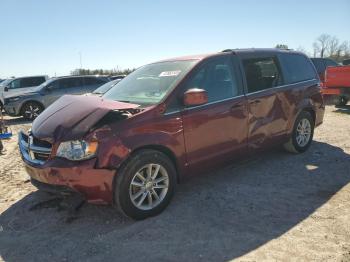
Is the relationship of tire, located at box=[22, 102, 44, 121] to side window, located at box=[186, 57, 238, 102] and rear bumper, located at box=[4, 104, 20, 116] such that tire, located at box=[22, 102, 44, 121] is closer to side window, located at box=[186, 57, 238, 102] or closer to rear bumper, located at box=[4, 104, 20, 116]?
rear bumper, located at box=[4, 104, 20, 116]

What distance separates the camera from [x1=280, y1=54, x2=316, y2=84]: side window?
19.7ft

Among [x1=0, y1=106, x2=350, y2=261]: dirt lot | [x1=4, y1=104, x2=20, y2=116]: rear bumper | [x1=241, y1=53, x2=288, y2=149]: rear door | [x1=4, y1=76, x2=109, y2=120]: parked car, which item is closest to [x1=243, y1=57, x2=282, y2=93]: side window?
Result: [x1=241, y1=53, x2=288, y2=149]: rear door

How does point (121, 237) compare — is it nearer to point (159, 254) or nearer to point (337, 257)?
point (159, 254)

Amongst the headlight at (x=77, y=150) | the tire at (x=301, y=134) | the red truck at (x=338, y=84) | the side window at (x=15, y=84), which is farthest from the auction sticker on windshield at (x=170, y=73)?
the side window at (x=15, y=84)

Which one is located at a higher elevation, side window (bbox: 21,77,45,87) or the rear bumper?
side window (bbox: 21,77,45,87)

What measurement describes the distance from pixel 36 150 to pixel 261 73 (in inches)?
132

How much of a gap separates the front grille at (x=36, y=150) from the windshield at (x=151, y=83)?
3.80 ft

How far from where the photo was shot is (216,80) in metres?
4.80

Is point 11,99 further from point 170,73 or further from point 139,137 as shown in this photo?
point 139,137

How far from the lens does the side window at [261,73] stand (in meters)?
5.23

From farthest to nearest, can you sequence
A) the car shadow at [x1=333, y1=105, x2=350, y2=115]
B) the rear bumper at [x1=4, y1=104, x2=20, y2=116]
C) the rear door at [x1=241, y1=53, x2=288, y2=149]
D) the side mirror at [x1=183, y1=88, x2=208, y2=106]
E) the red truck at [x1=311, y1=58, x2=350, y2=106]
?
the rear bumper at [x1=4, y1=104, x2=20, y2=116] < the red truck at [x1=311, y1=58, x2=350, y2=106] < the car shadow at [x1=333, y1=105, x2=350, y2=115] < the rear door at [x1=241, y1=53, x2=288, y2=149] < the side mirror at [x1=183, y1=88, x2=208, y2=106]

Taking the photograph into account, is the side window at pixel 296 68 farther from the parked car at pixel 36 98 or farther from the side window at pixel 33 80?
the side window at pixel 33 80

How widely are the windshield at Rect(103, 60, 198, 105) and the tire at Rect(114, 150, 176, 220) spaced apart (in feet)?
2.38

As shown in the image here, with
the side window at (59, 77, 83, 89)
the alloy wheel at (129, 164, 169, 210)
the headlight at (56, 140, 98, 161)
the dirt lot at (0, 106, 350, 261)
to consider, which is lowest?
the dirt lot at (0, 106, 350, 261)
